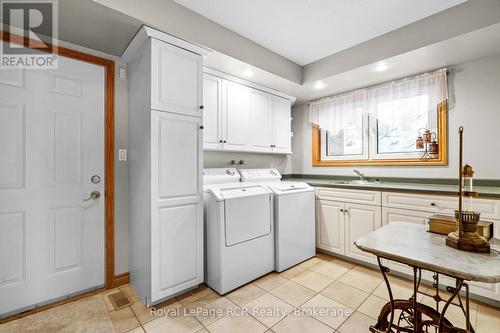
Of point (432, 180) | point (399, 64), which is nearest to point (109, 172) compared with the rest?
point (399, 64)

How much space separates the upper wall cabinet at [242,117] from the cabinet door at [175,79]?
15.6 inches

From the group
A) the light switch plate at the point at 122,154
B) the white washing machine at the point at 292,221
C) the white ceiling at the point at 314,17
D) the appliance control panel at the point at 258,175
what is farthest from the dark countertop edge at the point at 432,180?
the light switch plate at the point at 122,154

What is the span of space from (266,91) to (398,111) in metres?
1.69

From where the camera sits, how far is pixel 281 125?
3.37 metres

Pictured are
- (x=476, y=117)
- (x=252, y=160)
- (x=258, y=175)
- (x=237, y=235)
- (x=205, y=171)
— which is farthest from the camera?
(x=252, y=160)

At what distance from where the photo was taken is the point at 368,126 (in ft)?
10.4

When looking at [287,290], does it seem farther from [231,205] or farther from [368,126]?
[368,126]

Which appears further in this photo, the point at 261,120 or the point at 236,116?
the point at 261,120

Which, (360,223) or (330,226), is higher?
(360,223)

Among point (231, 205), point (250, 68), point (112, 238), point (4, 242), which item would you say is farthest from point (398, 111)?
point (4, 242)

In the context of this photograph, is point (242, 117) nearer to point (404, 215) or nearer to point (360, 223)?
point (360, 223)

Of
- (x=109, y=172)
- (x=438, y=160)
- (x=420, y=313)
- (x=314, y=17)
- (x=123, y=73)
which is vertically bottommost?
(x=420, y=313)

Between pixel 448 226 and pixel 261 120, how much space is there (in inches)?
90.6

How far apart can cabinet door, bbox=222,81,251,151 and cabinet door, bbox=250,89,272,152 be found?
91 mm
